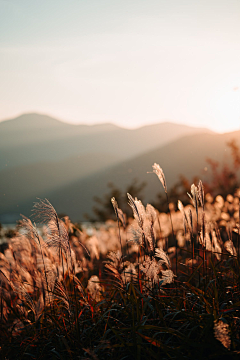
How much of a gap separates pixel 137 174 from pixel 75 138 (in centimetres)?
3921

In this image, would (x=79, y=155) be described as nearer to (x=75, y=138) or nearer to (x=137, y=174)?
(x=75, y=138)

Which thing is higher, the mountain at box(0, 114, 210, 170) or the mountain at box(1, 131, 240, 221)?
the mountain at box(0, 114, 210, 170)

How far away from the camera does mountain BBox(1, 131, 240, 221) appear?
2331 inches

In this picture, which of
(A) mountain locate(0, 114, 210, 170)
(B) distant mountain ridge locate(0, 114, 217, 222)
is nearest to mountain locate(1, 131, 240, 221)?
(B) distant mountain ridge locate(0, 114, 217, 222)

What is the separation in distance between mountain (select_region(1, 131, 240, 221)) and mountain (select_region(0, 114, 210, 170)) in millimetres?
4675

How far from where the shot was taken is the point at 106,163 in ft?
279

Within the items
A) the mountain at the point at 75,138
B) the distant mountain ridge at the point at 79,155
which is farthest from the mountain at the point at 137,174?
the mountain at the point at 75,138

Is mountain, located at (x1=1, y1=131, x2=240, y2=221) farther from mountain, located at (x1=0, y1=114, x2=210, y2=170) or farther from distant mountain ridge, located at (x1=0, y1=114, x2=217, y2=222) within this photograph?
mountain, located at (x1=0, y1=114, x2=210, y2=170)

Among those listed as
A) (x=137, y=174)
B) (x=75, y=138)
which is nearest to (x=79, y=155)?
(x=75, y=138)

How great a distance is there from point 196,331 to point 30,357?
1180 mm

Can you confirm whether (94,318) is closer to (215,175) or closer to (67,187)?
(215,175)

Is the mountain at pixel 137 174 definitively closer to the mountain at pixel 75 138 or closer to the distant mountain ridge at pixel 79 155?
the distant mountain ridge at pixel 79 155

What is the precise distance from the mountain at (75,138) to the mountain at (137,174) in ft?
15.3

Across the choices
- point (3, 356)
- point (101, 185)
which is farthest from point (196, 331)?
point (101, 185)
